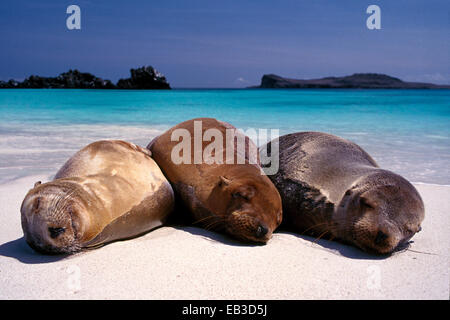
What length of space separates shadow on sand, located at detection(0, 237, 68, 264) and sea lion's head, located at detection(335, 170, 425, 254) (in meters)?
2.20

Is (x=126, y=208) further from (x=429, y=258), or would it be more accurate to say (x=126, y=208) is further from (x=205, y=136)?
(x=429, y=258)

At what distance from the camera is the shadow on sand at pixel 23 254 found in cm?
316

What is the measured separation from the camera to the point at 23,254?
331 cm

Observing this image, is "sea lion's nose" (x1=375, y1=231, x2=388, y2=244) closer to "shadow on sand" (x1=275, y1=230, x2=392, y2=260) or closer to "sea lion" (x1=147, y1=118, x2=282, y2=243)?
"shadow on sand" (x1=275, y1=230, x2=392, y2=260)

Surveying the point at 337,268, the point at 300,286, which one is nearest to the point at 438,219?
the point at 337,268

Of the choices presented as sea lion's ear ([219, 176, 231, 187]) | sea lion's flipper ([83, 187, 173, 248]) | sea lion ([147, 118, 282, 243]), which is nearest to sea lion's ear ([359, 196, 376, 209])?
sea lion ([147, 118, 282, 243])

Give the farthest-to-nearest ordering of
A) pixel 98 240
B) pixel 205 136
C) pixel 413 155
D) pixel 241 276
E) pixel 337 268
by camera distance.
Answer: pixel 413 155 → pixel 205 136 → pixel 98 240 → pixel 337 268 → pixel 241 276

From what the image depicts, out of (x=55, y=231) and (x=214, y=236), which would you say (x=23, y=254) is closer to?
(x=55, y=231)

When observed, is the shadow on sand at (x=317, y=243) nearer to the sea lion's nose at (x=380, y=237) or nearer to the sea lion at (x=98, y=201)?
the sea lion's nose at (x=380, y=237)

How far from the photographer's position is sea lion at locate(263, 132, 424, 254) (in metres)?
3.37

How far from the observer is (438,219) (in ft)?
14.9

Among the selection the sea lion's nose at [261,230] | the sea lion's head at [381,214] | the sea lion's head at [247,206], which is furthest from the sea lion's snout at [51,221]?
the sea lion's head at [381,214]

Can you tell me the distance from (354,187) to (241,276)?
1.32m

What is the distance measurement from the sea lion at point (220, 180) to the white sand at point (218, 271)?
0.60ft
